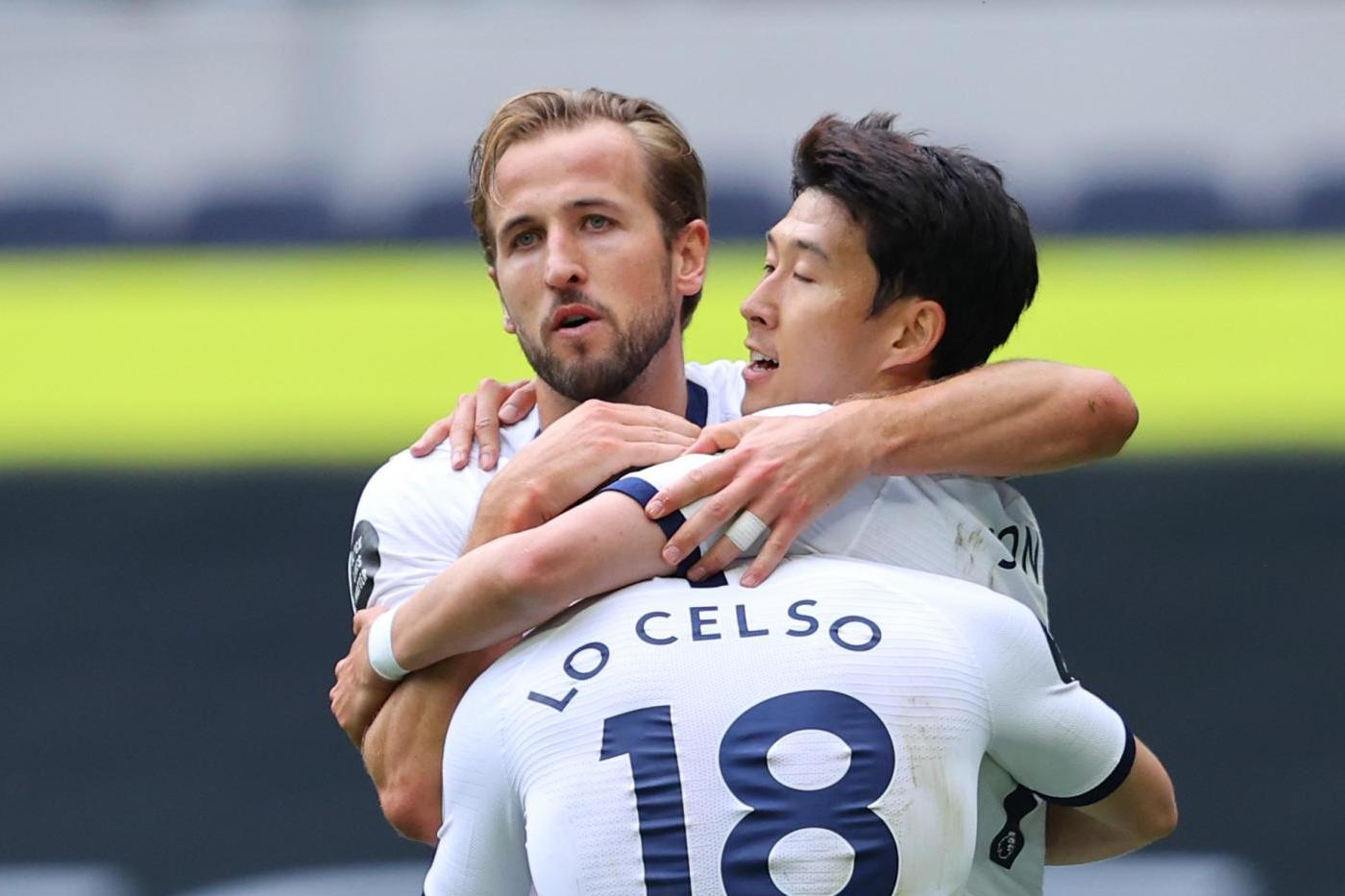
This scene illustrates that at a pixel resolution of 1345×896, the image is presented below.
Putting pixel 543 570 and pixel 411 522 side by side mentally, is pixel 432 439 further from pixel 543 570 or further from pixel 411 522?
pixel 543 570

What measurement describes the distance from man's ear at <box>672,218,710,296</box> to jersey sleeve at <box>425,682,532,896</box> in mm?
1059

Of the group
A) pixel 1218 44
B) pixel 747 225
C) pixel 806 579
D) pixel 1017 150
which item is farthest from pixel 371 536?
pixel 1218 44

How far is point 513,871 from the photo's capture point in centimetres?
185

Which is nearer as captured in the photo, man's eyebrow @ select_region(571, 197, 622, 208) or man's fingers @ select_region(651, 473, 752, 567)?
man's fingers @ select_region(651, 473, 752, 567)

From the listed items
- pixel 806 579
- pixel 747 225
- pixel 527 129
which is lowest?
pixel 747 225

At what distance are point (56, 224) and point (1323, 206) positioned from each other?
4913 millimetres

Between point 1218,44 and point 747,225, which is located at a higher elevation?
point 1218,44

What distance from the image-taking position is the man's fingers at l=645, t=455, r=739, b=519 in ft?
6.14

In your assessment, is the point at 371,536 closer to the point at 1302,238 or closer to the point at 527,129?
the point at 527,129

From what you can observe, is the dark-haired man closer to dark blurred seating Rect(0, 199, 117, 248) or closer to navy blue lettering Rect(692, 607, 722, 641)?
navy blue lettering Rect(692, 607, 722, 641)

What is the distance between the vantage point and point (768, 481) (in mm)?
1915

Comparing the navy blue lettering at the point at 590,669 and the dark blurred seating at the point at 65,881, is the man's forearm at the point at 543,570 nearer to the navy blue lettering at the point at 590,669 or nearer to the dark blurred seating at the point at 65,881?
the navy blue lettering at the point at 590,669

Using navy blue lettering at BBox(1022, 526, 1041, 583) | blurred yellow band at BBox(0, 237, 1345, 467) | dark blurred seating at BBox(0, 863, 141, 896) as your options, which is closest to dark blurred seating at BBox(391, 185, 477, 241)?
blurred yellow band at BBox(0, 237, 1345, 467)

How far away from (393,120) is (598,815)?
20.3ft
